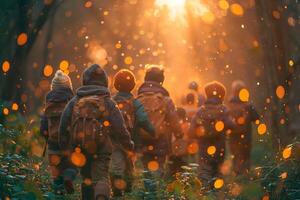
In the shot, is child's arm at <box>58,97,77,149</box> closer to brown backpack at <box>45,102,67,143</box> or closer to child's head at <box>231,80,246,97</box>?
brown backpack at <box>45,102,67,143</box>

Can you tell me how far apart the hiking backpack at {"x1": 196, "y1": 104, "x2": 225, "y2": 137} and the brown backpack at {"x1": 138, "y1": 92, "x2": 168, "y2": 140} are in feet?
3.56

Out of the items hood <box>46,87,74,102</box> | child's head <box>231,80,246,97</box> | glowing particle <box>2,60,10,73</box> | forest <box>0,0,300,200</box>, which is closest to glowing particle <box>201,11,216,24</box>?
forest <box>0,0,300,200</box>

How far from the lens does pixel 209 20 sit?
31781 mm

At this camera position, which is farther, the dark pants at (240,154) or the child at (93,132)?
the dark pants at (240,154)

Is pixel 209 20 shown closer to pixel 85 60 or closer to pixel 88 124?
pixel 85 60

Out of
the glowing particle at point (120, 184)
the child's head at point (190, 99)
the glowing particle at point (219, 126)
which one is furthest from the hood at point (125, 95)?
the child's head at point (190, 99)

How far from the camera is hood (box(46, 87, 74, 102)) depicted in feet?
32.9

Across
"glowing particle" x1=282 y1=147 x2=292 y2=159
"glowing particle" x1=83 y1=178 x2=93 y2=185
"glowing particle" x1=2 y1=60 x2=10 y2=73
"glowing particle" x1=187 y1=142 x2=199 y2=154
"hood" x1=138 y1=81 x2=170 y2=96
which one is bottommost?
"glowing particle" x1=83 y1=178 x2=93 y2=185

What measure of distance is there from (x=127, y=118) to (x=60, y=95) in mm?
1109

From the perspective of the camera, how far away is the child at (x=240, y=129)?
12.6m

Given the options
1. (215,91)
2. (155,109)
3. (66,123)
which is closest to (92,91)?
(66,123)

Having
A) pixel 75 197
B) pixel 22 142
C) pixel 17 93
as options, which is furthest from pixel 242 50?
pixel 75 197

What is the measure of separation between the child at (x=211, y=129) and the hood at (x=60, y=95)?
2336mm

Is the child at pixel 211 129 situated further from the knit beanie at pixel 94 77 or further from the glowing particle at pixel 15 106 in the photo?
the glowing particle at pixel 15 106
